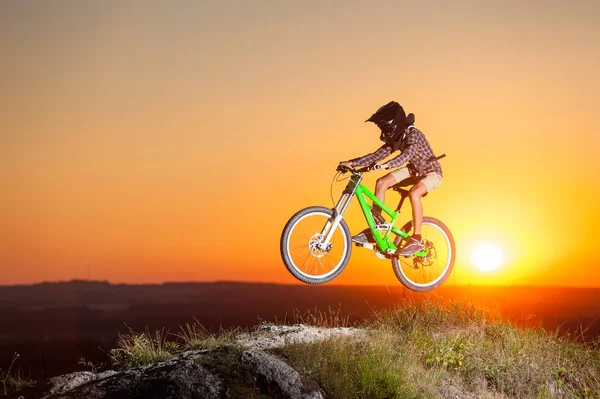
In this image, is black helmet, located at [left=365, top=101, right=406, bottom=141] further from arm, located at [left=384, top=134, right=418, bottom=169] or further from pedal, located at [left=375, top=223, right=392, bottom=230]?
pedal, located at [left=375, top=223, right=392, bottom=230]

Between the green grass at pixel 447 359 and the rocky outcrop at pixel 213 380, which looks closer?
the rocky outcrop at pixel 213 380

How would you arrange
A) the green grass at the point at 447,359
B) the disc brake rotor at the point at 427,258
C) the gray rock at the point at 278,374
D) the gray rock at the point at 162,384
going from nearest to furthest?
1. the gray rock at the point at 162,384
2. the gray rock at the point at 278,374
3. the green grass at the point at 447,359
4. the disc brake rotor at the point at 427,258

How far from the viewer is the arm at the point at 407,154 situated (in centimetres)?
1136

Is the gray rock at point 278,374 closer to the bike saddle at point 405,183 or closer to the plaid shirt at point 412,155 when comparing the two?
the plaid shirt at point 412,155

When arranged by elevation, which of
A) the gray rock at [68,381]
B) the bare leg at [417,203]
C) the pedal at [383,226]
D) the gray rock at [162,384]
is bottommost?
the gray rock at [68,381]

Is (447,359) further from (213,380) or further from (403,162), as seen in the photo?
(213,380)

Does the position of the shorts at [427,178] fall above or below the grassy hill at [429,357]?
above

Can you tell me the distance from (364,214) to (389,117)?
5.84ft

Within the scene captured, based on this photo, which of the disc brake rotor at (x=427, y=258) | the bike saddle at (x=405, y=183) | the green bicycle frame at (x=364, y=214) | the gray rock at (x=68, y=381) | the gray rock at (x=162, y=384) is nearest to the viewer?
the gray rock at (x=162, y=384)

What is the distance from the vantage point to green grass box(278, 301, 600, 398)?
9.16 meters

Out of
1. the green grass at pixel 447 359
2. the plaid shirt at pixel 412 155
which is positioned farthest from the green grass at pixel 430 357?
the plaid shirt at pixel 412 155

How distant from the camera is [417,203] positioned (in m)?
12.2

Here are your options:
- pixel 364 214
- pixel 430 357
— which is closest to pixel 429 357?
pixel 430 357

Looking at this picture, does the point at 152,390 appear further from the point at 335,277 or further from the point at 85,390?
the point at 335,277
